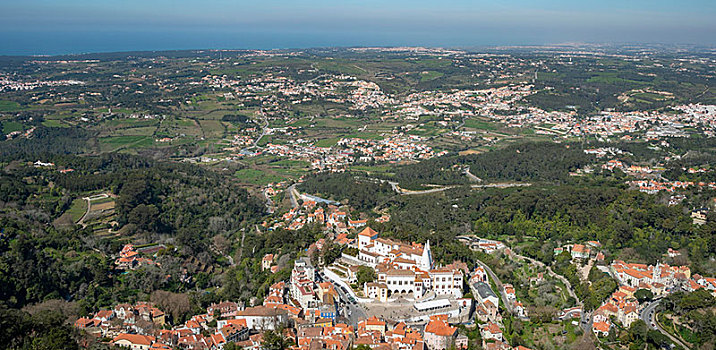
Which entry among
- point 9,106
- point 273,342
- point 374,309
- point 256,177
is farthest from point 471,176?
point 9,106

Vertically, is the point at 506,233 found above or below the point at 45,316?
below

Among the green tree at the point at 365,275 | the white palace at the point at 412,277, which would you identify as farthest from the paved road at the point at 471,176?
the green tree at the point at 365,275

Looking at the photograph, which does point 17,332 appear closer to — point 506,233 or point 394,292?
point 394,292

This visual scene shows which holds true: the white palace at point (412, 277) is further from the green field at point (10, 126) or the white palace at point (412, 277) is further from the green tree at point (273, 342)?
the green field at point (10, 126)

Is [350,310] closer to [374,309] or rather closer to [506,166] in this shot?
[374,309]

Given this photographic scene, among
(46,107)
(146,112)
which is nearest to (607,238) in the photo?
(146,112)

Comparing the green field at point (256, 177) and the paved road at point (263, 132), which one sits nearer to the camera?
the green field at point (256, 177)

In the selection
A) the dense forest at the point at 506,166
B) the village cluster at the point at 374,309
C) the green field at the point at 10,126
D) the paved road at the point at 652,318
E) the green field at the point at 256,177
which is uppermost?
the village cluster at the point at 374,309

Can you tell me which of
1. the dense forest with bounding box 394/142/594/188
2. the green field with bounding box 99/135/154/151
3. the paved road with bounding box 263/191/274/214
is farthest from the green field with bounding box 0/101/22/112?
the dense forest with bounding box 394/142/594/188

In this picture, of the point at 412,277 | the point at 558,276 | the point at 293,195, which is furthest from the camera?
the point at 293,195
